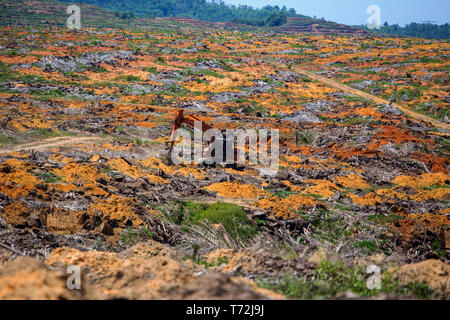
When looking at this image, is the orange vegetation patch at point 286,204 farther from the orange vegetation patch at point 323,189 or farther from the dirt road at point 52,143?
the dirt road at point 52,143

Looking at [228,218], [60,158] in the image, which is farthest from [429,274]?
[60,158]

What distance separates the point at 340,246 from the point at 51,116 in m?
21.8

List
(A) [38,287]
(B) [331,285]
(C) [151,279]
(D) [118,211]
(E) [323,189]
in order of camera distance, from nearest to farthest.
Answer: (A) [38,287] → (C) [151,279] → (B) [331,285] → (D) [118,211] → (E) [323,189]

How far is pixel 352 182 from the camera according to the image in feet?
57.6

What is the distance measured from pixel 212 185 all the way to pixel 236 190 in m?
1.20

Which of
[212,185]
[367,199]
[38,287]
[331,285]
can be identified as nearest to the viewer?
[38,287]

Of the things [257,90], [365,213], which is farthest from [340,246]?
[257,90]

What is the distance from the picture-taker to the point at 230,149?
65.6 feet

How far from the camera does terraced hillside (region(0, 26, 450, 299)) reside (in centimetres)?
631

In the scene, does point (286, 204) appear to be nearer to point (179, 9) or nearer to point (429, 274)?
point (429, 274)

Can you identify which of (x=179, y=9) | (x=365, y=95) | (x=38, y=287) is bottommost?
(x=38, y=287)

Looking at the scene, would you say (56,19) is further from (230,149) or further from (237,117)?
(230,149)

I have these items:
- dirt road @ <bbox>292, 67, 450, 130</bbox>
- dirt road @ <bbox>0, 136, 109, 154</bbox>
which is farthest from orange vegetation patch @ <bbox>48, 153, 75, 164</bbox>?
dirt road @ <bbox>292, 67, 450, 130</bbox>
